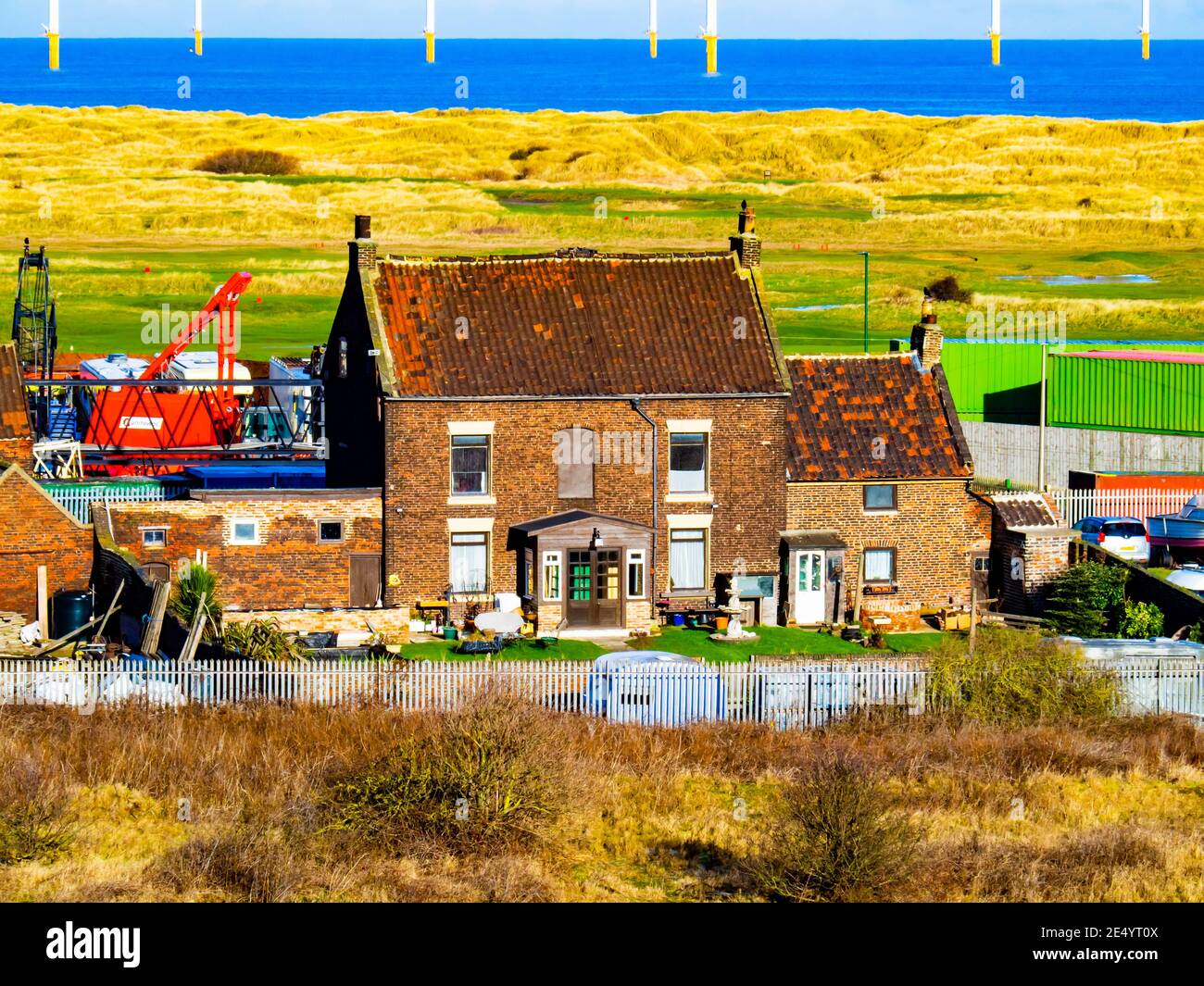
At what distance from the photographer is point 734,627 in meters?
41.2

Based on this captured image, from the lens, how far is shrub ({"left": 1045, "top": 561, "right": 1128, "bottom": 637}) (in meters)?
40.7

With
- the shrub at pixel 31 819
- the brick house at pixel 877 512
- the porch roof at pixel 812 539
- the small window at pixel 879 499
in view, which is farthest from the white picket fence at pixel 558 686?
the small window at pixel 879 499

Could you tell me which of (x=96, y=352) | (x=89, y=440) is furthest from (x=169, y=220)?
(x=89, y=440)

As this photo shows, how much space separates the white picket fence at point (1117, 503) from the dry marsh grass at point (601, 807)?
63.6 feet

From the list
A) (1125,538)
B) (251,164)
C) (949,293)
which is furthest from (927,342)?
(251,164)

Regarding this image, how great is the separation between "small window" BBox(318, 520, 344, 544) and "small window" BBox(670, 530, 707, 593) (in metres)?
6.68

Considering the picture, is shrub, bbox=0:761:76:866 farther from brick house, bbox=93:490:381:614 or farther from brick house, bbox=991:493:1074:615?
brick house, bbox=991:493:1074:615

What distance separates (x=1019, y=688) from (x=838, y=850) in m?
9.33

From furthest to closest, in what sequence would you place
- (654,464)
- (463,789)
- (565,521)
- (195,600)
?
(654,464)
(565,521)
(195,600)
(463,789)

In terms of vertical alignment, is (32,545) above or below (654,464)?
below

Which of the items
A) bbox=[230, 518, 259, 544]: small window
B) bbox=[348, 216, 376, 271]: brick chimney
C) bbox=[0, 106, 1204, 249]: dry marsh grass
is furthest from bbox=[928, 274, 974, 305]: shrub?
bbox=[230, 518, 259, 544]: small window

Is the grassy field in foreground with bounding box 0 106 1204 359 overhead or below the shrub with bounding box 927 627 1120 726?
overhead

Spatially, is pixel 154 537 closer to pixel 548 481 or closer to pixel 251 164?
pixel 548 481

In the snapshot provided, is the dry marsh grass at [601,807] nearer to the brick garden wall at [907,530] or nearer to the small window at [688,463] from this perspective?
the brick garden wall at [907,530]
